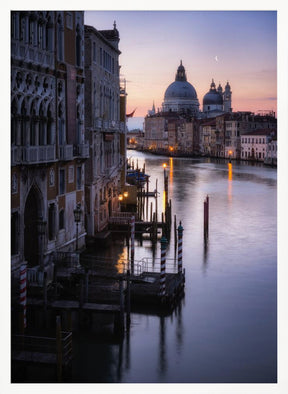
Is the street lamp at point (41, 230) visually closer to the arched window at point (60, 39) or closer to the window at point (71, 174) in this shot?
the window at point (71, 174)

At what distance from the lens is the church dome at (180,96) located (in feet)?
202

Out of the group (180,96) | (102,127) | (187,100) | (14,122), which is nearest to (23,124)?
(14,122)

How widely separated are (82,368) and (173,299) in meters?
1.93

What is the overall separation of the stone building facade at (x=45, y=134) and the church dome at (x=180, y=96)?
175 ft

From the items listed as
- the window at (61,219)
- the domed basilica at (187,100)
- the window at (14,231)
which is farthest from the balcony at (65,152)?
the domed basilica at (187,100)

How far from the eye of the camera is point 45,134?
7023mm

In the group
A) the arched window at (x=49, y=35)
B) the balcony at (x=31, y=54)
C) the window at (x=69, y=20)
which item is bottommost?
the balcony at (x=31, y=54)

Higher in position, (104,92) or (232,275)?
(104,92)

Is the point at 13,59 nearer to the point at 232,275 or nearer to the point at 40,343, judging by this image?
the point at 40,343

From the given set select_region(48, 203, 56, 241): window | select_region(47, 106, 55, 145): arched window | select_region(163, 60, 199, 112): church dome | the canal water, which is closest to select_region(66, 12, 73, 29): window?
select_region(47, 106, 55, 145): arched window

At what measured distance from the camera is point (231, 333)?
6012mm

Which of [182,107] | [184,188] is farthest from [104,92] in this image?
[182,107]

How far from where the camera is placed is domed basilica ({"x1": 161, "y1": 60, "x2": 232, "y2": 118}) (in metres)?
61.2
